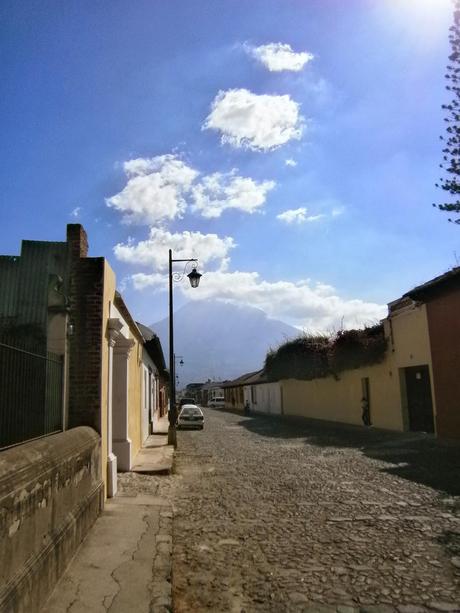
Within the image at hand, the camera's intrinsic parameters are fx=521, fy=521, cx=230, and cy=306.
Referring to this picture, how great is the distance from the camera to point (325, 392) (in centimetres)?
2753

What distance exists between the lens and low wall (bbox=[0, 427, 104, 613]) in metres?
3.37

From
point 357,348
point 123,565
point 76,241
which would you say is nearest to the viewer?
point 123,565

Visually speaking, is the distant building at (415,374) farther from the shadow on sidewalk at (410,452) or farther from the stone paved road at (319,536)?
the stone paved road at (319,536)

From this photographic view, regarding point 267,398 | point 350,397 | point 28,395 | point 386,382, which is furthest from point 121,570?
point 267,398

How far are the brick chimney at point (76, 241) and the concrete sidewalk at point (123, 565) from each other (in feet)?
11.9

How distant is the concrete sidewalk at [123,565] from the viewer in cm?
407

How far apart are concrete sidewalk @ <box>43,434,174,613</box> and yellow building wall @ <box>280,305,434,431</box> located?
11.9 metres

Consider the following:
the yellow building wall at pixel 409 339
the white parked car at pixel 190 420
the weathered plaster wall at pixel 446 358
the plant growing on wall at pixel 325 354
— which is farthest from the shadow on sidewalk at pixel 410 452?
the white parked car at pixel 190 420

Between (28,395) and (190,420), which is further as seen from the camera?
(190,420)

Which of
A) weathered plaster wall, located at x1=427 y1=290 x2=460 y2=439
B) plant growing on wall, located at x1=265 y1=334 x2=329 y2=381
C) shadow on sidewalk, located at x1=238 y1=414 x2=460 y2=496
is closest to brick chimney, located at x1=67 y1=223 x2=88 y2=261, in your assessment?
shadow on sidewalk, located at x1=238 y1=414 x2=460 y2=496

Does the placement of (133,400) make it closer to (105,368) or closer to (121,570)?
(105,368)

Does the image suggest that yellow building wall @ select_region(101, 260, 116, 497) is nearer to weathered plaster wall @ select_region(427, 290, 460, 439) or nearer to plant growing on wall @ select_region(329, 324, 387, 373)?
weathered plaster wall @ select_region(427, 290, 460, 439)

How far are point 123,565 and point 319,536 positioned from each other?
227 centimetres

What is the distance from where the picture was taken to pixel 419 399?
17656 millimetres
